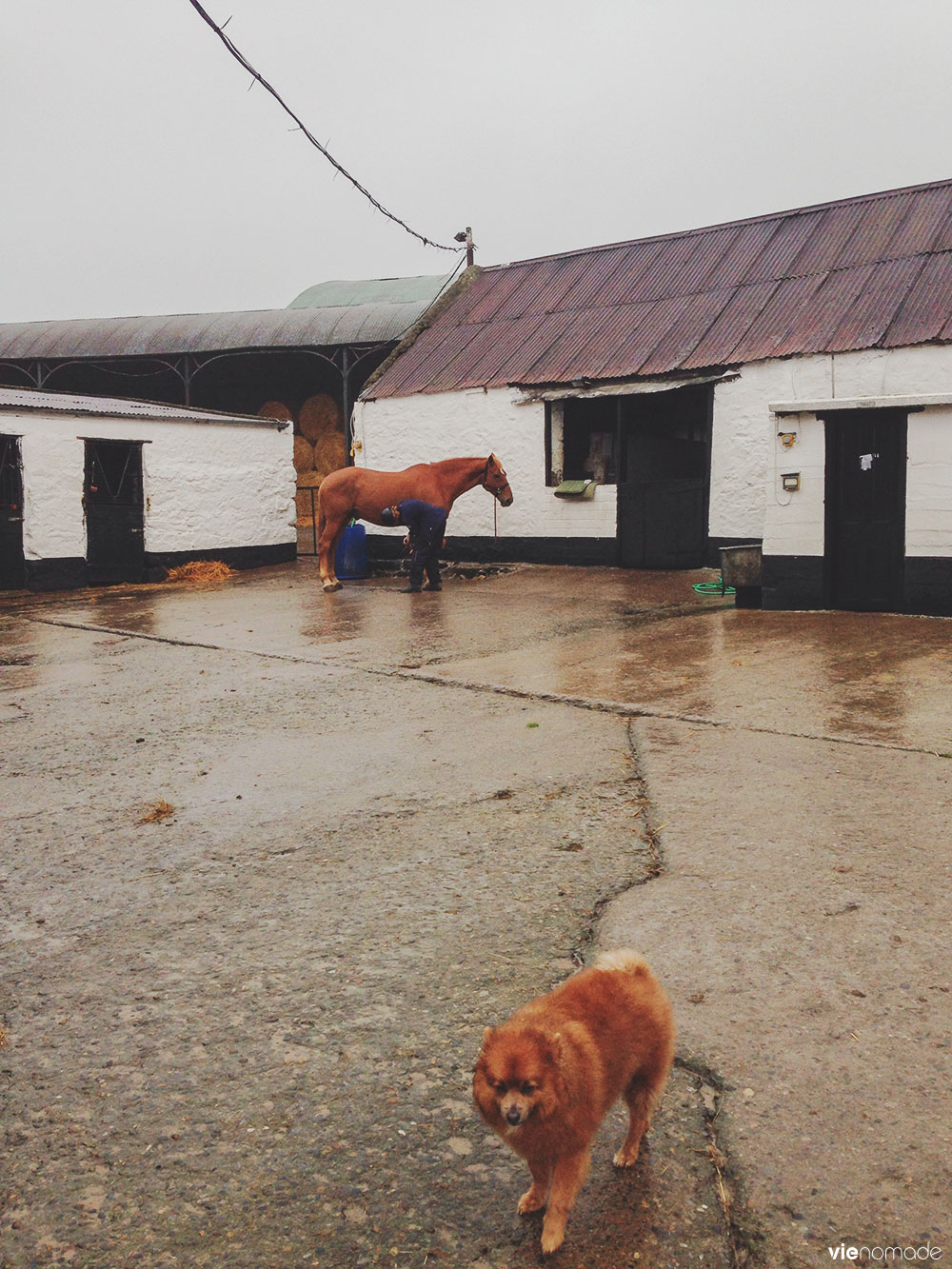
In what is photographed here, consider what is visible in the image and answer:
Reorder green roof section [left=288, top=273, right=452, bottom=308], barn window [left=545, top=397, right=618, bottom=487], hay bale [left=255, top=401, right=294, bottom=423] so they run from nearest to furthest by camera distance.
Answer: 1. barn window [left=545, top=397, right=618, bottom=487]
2. hay bale [left=255, top=401, right=294, bottom=423]
3. green roof section [left=288, top=273, right=452, bottom=308]

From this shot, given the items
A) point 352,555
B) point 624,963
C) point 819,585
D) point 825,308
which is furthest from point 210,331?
point 624,963

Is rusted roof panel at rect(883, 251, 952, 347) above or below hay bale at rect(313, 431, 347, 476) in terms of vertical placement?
above

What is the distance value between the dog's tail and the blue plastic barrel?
44.8 feet

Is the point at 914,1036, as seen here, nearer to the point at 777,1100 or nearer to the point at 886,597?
the point at 777,1100

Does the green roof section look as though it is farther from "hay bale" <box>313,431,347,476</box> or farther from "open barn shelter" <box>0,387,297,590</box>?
"open barn shelter" <box>0,387,297,590</box>

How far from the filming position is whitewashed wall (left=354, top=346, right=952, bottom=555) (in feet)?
31.2

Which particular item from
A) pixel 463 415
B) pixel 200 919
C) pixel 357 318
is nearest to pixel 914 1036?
pixel 200 919

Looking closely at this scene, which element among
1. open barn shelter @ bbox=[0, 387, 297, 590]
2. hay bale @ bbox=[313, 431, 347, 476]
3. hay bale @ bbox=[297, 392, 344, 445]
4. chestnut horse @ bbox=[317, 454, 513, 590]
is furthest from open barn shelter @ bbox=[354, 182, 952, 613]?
hay bale @ bbox=[297, 392, 344, 445]

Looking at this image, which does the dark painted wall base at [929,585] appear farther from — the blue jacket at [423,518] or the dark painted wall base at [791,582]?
the blue jacket at [423,518]

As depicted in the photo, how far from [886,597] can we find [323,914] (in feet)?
26.5

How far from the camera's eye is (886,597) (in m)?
9.81

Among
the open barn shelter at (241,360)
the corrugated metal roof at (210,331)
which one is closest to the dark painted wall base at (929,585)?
the corrugated metal roof at (210,331)

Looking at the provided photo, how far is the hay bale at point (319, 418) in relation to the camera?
2436cm

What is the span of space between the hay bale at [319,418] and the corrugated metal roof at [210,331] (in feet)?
6.24
